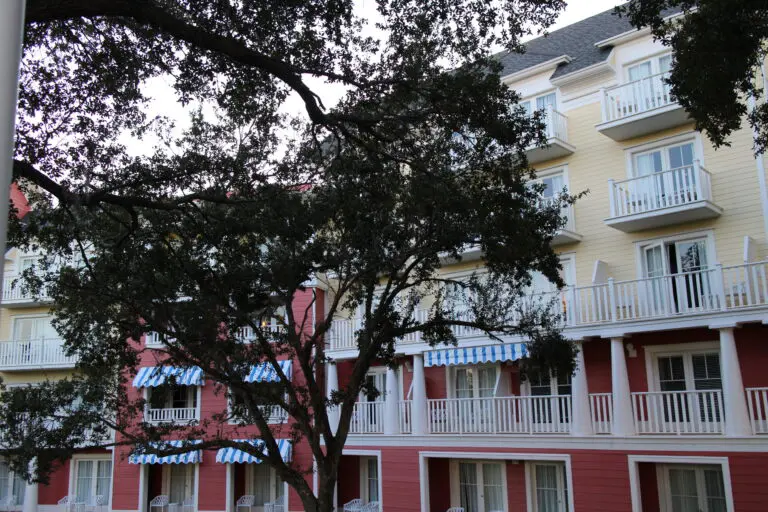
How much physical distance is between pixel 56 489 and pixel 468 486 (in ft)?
65.8

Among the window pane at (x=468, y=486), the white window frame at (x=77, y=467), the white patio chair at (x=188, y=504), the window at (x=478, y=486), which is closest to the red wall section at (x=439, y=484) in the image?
the window at (x=478, y=486)

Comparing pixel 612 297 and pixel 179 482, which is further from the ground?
pixel 612 297

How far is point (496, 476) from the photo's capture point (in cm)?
2272

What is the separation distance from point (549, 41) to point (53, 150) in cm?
1941

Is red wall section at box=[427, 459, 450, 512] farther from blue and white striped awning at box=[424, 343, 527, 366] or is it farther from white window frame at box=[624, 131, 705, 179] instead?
white window frame at box=[624, 131, 705, 179]

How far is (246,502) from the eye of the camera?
2806 centimetres

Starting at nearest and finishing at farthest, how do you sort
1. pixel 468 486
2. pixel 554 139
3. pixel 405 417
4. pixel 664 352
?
pixel 664 352 → pixel 554 139 → pixel 468 486 → pixel 405 417

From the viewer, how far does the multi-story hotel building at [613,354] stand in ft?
58.7

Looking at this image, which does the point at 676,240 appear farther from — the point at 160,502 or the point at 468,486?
the point at 160,502

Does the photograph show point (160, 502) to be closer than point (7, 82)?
No

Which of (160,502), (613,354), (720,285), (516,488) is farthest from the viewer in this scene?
(160,502)

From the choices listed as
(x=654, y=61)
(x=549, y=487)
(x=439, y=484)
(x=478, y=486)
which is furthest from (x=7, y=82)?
(x=439, y=484)

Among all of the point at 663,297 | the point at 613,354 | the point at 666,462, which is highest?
the point at 663,297

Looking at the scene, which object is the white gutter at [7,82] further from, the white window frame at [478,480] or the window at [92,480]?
the window at [92,480]
